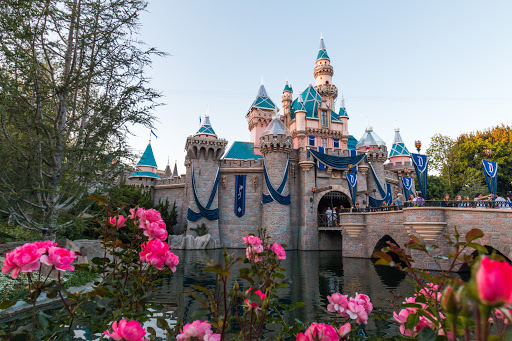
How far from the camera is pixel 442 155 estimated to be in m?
36.3

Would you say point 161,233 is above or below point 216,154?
below

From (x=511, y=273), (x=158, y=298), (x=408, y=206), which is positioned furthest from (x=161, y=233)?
(x=408, y=206)

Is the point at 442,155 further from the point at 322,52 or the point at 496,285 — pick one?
the point at 496,285

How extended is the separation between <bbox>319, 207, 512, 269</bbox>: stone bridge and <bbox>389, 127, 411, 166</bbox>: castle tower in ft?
54.4

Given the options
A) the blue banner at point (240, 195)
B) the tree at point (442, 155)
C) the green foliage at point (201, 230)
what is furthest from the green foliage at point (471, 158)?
the green foliage at point (201, 230)

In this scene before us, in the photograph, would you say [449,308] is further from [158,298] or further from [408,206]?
[408,206]

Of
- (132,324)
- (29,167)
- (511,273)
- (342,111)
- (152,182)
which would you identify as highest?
(342,111)

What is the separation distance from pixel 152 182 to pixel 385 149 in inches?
870

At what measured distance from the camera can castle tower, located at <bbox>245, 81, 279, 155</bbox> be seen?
33.8 metres

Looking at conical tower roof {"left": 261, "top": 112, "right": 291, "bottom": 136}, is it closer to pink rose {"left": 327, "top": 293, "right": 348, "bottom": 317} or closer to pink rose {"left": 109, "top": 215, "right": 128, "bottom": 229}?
pink rose {"left": 109, "top": 215, "right": 128, "bottom": 229}

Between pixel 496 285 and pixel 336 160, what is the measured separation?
84.7ft

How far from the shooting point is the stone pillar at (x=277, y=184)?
2386cm

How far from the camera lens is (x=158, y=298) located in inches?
332

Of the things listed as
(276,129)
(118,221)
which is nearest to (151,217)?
(118,221)
